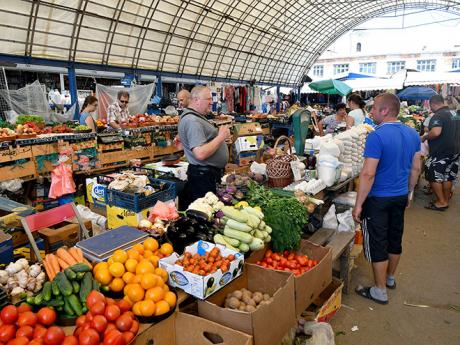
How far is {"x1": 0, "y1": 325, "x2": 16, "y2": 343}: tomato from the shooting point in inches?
62.3

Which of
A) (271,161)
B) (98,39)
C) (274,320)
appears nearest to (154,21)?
(98,39)

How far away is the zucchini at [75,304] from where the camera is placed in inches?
70.8

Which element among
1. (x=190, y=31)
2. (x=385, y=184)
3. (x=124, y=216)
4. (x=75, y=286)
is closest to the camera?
(x=75, y=286)

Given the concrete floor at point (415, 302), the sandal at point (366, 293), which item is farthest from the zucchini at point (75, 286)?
the sandal at point (366, 293)

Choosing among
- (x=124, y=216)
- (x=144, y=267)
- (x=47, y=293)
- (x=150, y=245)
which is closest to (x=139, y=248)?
(x=150, y=245)

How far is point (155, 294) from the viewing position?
1.90 meters

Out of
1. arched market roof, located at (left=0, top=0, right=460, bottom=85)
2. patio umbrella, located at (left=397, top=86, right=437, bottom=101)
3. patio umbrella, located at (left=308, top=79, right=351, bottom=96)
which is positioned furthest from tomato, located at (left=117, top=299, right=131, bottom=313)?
patio umbrella, located at (left=397, top=86, right=437, bottom=101)

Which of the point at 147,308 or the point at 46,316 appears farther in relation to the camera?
the point at 147,308

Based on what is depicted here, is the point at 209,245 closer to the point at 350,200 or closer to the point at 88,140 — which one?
the point at 350,200

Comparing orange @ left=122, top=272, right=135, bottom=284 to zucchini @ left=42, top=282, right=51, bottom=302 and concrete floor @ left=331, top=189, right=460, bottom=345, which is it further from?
concrete floor @ left=331, top=189, right=460, bottom=345

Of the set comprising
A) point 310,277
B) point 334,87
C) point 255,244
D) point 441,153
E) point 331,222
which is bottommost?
point 331,222

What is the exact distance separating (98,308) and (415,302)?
318 centimetres

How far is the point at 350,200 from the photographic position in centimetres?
479

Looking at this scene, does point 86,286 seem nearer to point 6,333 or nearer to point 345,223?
point 6,333
